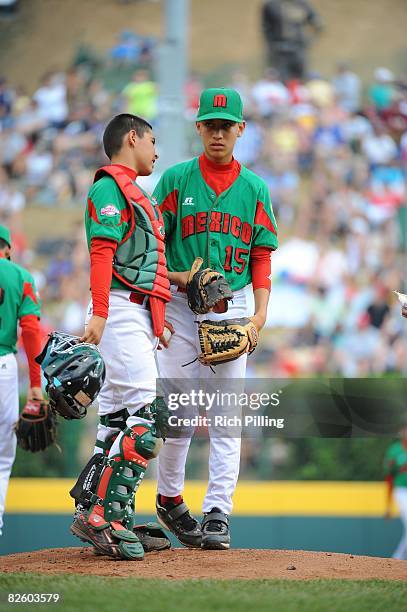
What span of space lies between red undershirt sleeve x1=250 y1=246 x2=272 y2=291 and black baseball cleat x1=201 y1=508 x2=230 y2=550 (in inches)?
46.0

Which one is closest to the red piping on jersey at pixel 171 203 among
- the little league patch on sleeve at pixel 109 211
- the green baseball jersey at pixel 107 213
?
the green baseball jersey at pixel 107 213

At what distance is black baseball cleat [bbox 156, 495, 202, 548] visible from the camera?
5445 millimetres

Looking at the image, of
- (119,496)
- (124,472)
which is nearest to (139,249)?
(124,472)

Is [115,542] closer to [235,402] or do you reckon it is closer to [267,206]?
[235,402]

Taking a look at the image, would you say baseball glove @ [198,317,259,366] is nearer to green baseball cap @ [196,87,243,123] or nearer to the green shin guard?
the green shin guard

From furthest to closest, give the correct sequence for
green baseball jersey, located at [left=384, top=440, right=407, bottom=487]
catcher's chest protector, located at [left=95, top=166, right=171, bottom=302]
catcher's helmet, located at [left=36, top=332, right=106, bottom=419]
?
green baseball jersey, located at [left=384, top=440, right=407, bottom=487]
catcher's chest protector, located at [left=95, top=166, right=171, bottom=302]
catcher's helmet, located at [left=36, top=332, right=106, bottom=419]

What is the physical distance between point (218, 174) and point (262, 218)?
1.05 feet

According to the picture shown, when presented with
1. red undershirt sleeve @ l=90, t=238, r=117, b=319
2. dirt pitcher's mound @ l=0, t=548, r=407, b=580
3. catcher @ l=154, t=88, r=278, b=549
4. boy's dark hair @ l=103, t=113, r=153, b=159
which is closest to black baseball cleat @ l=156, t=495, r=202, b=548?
catcher @ l=154, t=88, r=278, b=549

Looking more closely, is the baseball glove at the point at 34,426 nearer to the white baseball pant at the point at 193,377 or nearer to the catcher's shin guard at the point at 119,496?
the white baseball pant at the point at 193,377

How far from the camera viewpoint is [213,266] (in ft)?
17.4

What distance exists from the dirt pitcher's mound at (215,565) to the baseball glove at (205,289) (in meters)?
1.21

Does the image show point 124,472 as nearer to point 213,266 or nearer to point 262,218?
point 213,266

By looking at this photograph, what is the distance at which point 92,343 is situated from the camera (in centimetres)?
473

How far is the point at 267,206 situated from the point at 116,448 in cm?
152
